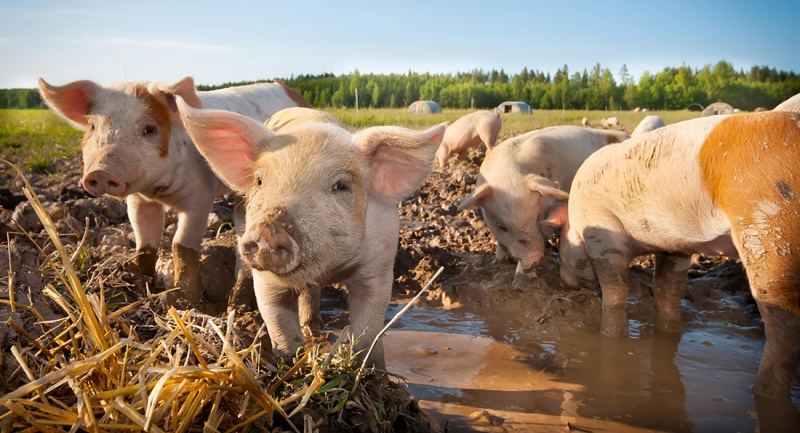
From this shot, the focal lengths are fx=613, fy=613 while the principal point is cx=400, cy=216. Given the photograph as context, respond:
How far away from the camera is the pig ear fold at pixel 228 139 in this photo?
299 cm

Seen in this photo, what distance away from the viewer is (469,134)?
1344 cm

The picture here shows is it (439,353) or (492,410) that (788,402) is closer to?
(492,410)

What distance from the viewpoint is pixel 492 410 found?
3250mm

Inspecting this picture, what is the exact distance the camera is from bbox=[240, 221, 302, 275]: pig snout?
239 centimetres

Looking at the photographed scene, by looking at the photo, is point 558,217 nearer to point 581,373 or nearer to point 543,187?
point 543,187

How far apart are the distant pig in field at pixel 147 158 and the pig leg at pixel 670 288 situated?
3.54 m

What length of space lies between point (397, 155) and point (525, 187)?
281cm

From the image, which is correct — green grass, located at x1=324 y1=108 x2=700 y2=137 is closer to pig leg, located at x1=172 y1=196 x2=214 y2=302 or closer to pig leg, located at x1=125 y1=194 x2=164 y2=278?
pig leg, located at x1=125 y1=194 x2=164 y2=278

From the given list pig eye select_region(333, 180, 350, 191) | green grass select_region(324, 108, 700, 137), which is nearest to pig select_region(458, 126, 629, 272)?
pig eye select_region(333, 180, 350, 191)

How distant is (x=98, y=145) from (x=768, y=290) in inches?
168

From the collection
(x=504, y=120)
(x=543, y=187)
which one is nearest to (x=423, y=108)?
(x=504, y=120)

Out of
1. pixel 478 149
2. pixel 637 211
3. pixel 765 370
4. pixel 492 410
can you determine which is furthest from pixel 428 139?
pixel 478 149

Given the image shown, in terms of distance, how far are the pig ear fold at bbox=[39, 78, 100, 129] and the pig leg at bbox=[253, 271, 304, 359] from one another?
236cm

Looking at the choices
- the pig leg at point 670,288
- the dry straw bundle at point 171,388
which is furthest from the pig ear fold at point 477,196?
the dry straw bundle at point 171,388
